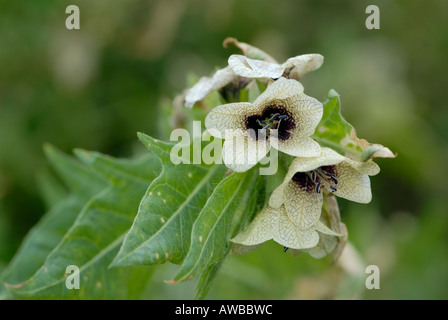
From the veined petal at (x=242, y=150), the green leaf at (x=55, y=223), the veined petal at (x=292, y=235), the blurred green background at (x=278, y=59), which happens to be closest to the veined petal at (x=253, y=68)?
the veined petal at (x=242, y=150)

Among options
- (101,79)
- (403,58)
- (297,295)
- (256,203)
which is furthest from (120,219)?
(403,58)

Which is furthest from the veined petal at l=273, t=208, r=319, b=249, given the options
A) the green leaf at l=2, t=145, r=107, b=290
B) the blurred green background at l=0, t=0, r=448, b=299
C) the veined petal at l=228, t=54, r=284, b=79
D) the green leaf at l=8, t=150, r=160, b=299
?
the blurred green background at l=0, t=0, r=448, b=299

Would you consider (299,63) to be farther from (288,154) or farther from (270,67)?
(288,154)

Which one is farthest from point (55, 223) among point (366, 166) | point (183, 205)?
point (366, 166)

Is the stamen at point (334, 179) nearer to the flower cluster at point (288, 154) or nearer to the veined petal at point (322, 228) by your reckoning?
the flower cluster at point (288, 154)

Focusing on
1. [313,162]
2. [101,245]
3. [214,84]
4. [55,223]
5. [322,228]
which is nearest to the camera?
[313,162]

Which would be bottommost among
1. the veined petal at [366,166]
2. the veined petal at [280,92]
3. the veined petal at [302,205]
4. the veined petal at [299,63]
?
the veined petal at [302,205]

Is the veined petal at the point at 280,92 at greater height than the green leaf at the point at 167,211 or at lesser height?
greater
